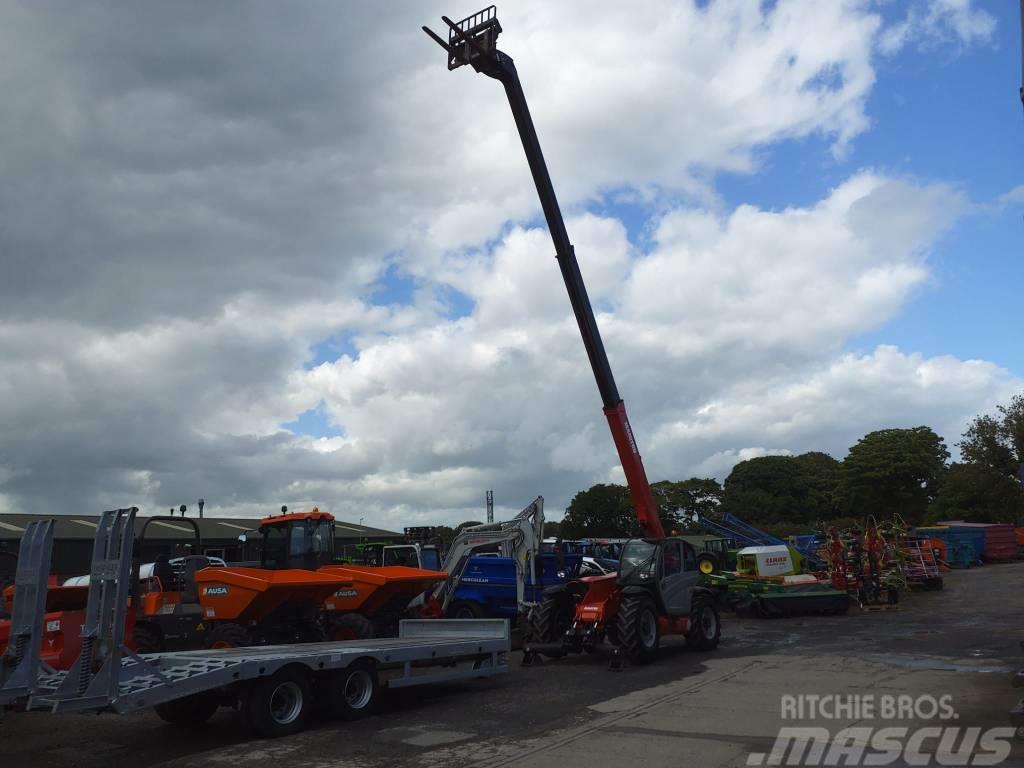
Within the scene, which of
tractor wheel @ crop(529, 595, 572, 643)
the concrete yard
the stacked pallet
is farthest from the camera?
the stacked pallet

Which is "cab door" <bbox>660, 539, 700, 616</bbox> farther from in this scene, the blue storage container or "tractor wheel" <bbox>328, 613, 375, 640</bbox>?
the blue storage container

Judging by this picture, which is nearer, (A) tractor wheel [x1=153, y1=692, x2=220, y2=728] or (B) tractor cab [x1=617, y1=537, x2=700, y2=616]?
(A) tractor wheel [x1=153, y1=692, x2=220, y2=728]

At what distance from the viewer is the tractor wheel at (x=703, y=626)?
49.9 feet

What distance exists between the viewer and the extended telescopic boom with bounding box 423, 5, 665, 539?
16.9 m

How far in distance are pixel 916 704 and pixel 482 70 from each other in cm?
1420

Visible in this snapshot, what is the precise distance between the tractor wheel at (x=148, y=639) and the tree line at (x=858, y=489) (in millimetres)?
50290

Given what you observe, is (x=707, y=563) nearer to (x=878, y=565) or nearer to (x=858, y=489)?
(x=878, y=565)

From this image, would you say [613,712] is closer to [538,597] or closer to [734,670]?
[734,670]

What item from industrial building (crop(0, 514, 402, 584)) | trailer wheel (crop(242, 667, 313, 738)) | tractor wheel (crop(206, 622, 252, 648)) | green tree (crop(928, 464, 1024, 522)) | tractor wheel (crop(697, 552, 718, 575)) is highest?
industrial building (crop(0, 514, 402, 584))

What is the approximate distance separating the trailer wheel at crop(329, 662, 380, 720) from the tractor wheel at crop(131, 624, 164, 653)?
3.82 metres

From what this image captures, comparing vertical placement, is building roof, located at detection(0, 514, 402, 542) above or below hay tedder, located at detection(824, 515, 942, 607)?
above

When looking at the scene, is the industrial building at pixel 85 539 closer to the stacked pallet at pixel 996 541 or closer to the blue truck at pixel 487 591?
the blue truck at pixel 487 591

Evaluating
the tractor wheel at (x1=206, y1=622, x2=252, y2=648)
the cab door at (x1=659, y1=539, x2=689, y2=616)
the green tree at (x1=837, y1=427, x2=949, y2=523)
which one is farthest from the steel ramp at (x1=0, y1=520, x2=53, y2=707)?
the green tree at (x1=837, y1=427, x2=949, y2=523)

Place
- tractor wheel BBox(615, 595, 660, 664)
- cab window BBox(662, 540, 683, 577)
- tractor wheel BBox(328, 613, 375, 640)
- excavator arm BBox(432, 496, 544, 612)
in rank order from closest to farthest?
tractor wheel BBox(615, 595, 660, 664), tractor wheel BBox(328, 613, 375, 640), cab window BBox(662, 540, 683, 577), excavator arm BBox(432, 496, 544, 612)
